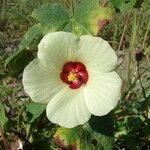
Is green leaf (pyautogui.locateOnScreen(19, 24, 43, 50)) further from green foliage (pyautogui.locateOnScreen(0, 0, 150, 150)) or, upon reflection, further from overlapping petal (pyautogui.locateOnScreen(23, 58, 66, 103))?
overlapping petal (pyautogui.locateOnScreen(23, 58, 66, 103))

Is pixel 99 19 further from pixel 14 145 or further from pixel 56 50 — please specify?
pixel 14 145

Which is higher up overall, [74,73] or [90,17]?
[90,17]

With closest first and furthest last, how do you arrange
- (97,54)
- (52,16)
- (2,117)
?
(97,54), (52,16), (2,117)

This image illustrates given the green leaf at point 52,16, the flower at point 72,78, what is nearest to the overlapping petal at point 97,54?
the flower at point 72,78

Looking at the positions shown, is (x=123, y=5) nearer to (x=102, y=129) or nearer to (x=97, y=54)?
(x=97, y=54)

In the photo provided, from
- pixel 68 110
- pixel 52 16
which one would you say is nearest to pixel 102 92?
pixel 68 110

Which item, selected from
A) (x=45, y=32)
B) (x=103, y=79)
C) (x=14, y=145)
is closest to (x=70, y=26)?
(x=45, y=32)

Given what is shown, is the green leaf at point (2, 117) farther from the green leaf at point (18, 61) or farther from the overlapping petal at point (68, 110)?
the overlapping petal at point (68, 110)
